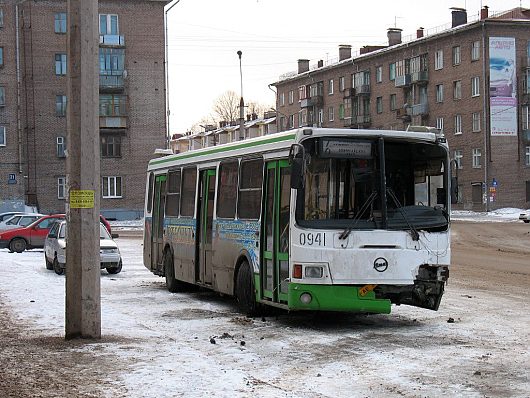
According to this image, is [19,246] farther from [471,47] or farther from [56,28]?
[471,47]

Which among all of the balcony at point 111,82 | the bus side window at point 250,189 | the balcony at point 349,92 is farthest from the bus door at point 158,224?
the balcony at point 349,92

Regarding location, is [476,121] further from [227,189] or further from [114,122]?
[227,189]

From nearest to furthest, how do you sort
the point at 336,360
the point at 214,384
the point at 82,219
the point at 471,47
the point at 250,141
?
the point at 214,384 < the point at 336,360 < the point at 82,219 < the point at 250,141 < the point at 471,47

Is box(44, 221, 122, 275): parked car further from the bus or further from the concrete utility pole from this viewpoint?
the concrete utility pole

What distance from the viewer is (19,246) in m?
35.0

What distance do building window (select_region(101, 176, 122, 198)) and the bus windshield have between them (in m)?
58.4

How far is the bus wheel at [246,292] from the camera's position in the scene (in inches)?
555

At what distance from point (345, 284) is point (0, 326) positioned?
16.0ft

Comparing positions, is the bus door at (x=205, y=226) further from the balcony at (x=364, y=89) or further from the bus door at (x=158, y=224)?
the balcony at (x=364, y=89)

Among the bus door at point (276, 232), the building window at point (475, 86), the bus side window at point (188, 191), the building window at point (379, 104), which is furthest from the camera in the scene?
the building window at point (379, 104)

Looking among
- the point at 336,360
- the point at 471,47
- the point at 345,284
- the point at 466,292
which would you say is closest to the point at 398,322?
the point at 345,284

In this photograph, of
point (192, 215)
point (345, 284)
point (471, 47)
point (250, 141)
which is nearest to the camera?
point (345, 284)

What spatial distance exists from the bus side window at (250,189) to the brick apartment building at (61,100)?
5374 cm

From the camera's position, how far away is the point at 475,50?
73.6 meters
